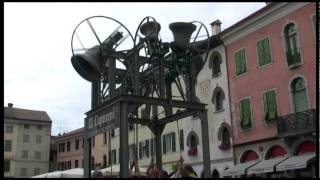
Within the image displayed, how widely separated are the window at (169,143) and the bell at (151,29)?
1015 inches

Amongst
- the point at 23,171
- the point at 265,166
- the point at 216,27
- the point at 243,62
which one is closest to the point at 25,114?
the point at 23,171

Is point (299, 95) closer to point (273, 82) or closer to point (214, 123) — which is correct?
point (273, 82)

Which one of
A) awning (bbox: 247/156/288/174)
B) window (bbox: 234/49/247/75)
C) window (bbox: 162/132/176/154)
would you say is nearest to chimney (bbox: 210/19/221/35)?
window (bbox: 234/49/247/75)

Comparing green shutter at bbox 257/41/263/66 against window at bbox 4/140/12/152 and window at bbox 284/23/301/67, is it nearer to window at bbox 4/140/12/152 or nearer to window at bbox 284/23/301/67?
window at bbox 284/23/301/67

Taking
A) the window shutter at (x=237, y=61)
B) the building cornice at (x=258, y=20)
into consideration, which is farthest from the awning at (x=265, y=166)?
the building cornice at (x=258, y=20)

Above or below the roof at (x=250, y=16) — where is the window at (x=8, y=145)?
below

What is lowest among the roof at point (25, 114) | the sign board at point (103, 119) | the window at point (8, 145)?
the sign board at point (103, 119)

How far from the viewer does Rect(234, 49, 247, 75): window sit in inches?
1206

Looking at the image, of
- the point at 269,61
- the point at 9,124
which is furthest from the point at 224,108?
the point at 9,124

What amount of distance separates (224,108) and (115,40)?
21558 millimetres

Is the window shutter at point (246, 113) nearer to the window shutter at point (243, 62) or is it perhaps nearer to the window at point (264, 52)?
the window shutter at point (243, 62)

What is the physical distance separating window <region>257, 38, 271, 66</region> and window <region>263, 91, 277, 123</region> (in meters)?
2.00

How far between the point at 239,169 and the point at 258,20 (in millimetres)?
9160

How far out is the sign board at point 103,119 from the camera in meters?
9.40
